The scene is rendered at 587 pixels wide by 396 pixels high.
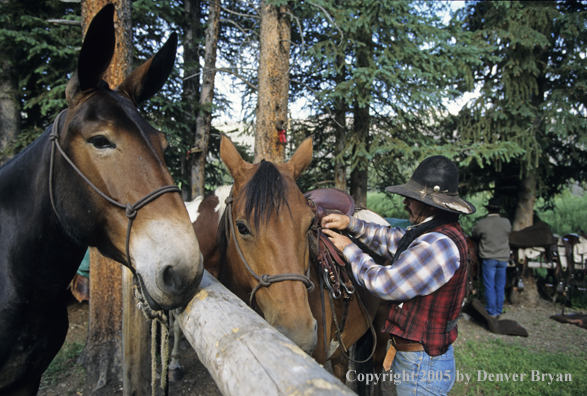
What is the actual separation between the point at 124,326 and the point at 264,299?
1.21 meters

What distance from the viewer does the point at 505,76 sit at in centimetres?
888

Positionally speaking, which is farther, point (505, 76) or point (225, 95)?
point (225, 95)

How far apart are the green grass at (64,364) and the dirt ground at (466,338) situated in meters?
0.02

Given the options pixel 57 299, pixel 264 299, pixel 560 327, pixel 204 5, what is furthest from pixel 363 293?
pixel 204 5

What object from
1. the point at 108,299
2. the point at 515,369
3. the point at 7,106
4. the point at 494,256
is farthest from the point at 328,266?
the point at 7,106

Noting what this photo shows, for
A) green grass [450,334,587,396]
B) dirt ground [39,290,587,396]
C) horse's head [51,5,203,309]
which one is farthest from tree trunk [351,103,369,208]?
horse's head [51,5,203,309]

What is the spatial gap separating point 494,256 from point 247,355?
8011 mm

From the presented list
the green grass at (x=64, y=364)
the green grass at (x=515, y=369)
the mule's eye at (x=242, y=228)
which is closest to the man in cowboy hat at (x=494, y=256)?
the green grass at (x=515, y=369)

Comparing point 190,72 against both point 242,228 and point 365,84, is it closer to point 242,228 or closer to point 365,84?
point 365,84

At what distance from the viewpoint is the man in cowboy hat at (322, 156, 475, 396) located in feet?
6.51

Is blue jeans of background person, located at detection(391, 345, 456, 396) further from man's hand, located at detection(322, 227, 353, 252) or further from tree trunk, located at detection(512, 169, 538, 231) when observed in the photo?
tree trunk, located at detection(512, 169, 538, 231)

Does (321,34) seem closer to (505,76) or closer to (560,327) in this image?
(505,76)

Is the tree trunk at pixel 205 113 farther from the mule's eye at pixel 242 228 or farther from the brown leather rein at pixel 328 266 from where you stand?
the mule's eye at pixel 242 228

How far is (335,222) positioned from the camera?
8.52ft
